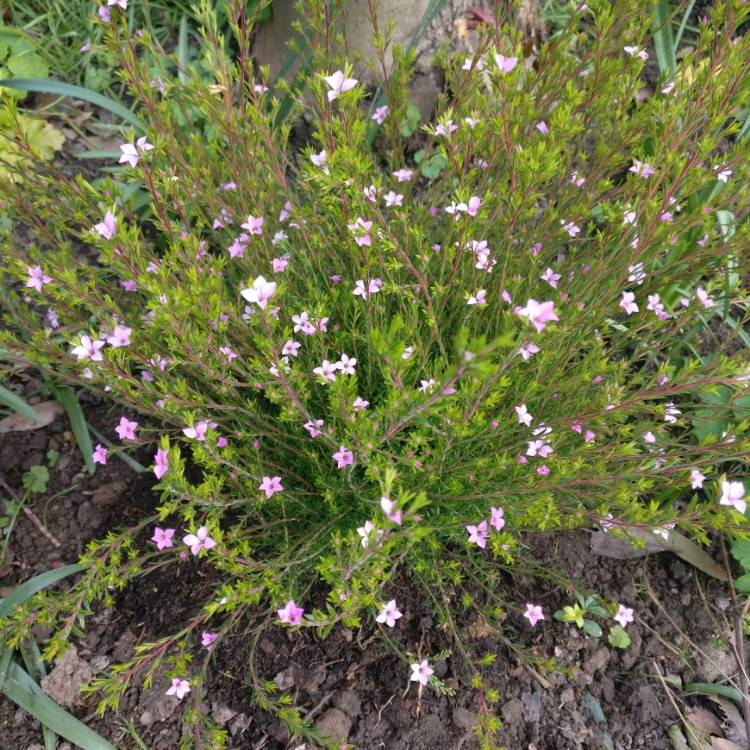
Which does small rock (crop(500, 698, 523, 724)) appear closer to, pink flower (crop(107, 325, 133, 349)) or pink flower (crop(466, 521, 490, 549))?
pink flower (crop(466, 521, 490, 549))

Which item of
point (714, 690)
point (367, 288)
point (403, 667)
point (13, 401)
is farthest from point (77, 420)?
point (714, 690)

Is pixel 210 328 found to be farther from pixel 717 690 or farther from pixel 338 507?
pixel 717 690

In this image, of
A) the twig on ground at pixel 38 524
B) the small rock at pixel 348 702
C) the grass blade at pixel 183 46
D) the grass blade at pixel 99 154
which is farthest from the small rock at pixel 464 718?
the grass blade at pixel 183 46

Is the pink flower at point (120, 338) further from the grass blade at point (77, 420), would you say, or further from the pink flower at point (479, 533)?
the pink flower at point (479, 533)

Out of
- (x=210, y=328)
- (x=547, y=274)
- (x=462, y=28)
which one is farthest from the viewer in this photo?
(x=462, y=28)

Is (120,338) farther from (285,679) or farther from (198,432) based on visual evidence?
(285,679)

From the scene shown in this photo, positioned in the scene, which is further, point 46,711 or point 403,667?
point 403,667

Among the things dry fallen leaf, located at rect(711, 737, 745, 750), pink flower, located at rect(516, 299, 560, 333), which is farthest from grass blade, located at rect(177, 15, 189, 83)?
dry fallen leaf, located at rect(711, 737, 745, 750)

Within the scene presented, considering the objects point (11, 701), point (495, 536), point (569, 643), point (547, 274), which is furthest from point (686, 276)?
point (11, 701)
